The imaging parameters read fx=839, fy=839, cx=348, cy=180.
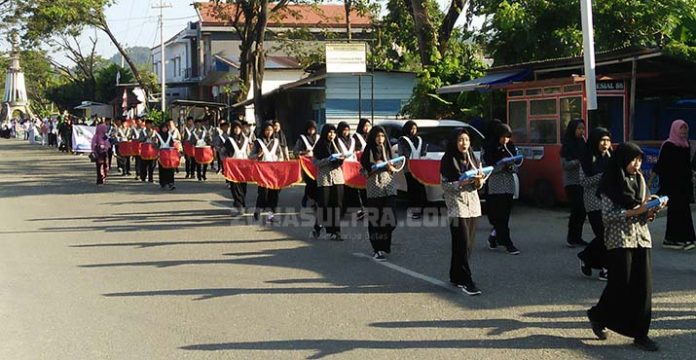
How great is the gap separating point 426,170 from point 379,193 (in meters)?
3.53

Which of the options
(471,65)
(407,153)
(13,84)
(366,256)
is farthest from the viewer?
(13,84)

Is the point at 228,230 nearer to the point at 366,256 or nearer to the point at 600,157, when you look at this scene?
the point at 366,256

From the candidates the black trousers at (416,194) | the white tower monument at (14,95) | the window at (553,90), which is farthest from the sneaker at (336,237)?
the white tower monument at (14,95)

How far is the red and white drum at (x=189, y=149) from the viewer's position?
2375cm

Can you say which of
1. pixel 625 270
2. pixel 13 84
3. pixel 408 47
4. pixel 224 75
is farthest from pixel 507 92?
pixel 13 84

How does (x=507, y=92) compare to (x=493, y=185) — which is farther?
(x=507, y=92)

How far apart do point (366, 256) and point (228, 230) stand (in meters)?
3.57

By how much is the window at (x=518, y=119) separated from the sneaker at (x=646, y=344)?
34.0ft

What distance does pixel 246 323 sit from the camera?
24.5ft

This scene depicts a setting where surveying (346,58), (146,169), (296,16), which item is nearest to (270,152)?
(346,58)

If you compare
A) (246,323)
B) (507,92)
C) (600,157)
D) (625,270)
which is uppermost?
(507,92)

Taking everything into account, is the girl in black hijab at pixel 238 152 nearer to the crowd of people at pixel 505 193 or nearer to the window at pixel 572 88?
the crowd of people at pixel 505 193

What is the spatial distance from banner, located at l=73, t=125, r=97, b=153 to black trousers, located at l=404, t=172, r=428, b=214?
25.7 metres

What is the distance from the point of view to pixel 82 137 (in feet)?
124
